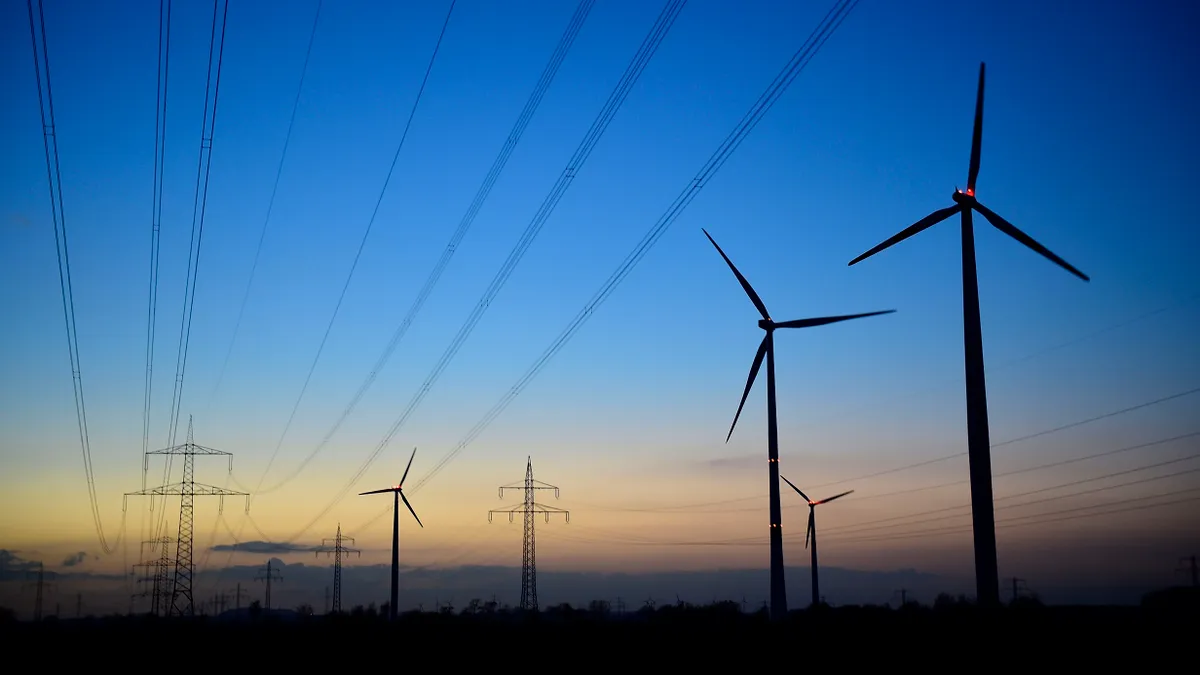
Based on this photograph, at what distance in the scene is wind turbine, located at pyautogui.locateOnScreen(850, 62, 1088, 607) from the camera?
40406mm

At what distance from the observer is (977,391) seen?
42.2 m

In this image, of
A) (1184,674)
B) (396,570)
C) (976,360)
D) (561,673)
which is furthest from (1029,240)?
(396,570)

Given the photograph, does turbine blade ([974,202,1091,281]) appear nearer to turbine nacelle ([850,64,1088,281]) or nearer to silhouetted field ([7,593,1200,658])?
turbine nacelle ([850,64,1088,281])

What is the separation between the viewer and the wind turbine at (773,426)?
189ft

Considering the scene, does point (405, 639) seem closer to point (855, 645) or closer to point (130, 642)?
point (130, 642)

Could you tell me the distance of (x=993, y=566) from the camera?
1587 inches

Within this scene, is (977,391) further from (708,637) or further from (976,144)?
(708,637)

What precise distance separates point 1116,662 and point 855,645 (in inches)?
505

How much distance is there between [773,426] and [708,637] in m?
12.5

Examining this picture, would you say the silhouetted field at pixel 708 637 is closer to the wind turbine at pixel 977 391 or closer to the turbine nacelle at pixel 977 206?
the wind turbine at pixel 977 391

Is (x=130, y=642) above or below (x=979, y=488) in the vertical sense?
below

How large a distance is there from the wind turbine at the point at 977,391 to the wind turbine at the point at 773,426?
9.11 m

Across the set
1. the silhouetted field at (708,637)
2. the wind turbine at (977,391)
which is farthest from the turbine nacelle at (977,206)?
the silhouetted field at (708,637)

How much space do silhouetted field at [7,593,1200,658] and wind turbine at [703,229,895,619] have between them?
6.45ft
